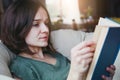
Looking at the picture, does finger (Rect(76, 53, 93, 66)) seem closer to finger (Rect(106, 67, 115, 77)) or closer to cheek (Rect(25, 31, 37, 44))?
finger (Rect(106, 67, 115, 77))

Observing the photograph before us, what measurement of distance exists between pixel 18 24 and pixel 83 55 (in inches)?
20.9

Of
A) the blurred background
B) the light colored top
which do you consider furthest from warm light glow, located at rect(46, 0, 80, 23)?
the light colored top

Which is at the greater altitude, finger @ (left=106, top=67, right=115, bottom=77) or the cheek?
the cheek

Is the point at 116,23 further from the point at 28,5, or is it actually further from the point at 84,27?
the point at 84,27

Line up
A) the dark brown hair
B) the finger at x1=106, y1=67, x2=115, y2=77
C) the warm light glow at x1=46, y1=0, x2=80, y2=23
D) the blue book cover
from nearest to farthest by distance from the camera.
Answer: the blue book cover
the finger at x1=106, y1=67, x2=115, y2=77
the dark brown hair
the warm light glow at x1=46, y1=0, x2=80, y2=23

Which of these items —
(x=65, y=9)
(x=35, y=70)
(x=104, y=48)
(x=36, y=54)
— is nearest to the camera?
(x=104, y=48)

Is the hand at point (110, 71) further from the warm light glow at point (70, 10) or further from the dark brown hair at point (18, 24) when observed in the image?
the warm light glow at point (70, 10)

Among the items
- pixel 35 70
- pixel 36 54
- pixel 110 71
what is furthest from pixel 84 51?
pixel 36 54

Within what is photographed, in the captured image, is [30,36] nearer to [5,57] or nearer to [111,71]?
[5,57]

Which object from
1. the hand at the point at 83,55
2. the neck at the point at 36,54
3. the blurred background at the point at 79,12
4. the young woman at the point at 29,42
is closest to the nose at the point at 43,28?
the young woman at the point at 29,42

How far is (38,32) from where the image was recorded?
120 centimetres

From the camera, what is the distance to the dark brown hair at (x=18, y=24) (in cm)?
118

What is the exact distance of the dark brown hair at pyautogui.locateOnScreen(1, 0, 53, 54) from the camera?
1.18 metres

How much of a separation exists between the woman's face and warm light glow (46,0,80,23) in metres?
0.76
